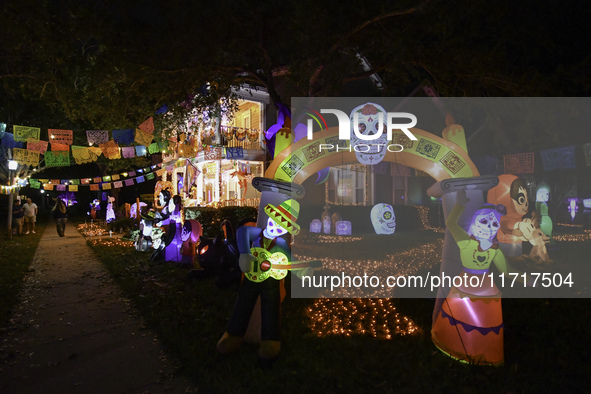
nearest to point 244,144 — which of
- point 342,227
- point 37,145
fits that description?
point 342,227

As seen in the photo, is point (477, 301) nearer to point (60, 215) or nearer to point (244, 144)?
point (244, 144)

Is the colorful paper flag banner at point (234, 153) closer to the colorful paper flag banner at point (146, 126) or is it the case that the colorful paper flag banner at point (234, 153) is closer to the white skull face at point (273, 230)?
the colorful paper flag banner at point (146, 126)

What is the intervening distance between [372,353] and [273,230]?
2.05 metres

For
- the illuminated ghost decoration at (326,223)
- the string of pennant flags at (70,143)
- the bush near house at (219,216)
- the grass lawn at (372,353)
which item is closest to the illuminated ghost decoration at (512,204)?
the grass lawn at (372,353)

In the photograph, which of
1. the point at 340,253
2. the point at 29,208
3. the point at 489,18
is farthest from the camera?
the point at 29,208

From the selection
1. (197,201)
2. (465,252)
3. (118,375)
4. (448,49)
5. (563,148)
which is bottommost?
(118,375)

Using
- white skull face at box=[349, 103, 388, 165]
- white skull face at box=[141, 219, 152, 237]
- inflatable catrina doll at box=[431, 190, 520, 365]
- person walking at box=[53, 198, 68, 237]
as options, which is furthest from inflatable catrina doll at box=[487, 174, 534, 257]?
person walking at box=[53, 198, 68, 237]

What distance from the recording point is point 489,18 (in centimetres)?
669

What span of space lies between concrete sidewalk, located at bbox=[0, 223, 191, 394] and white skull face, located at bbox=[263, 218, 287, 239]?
185 cm

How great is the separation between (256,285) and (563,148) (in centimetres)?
1362

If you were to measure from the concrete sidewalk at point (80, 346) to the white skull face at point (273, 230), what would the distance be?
1.85 meters

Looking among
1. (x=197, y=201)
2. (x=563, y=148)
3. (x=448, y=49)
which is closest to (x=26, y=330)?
(x=448, y=49)

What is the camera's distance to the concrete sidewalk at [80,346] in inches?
147

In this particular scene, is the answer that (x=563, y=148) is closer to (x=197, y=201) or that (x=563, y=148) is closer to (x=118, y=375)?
(x=118, y=375)
